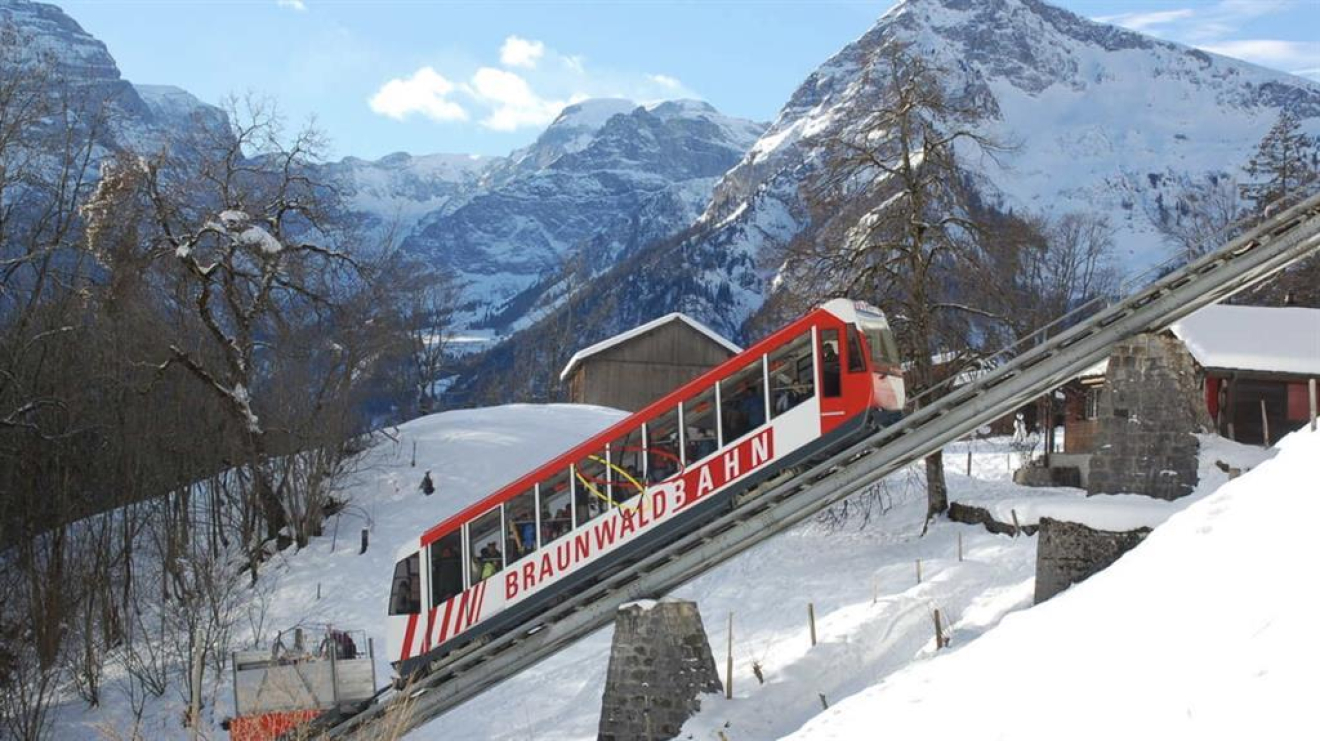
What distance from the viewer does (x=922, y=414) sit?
17.9 m

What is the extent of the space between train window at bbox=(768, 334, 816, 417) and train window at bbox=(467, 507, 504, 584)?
5248 mm

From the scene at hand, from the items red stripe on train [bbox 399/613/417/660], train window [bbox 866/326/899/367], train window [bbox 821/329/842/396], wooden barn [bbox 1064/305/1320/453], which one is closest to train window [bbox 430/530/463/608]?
red stripe on train [bbox 399/613/417/660]

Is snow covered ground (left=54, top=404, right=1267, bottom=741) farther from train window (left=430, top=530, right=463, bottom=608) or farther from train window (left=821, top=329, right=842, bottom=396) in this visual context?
train window (left=821, top=329, right=842, bottom=396)

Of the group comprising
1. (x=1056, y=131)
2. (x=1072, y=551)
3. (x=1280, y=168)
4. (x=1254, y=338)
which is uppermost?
(x=1056, y=131)

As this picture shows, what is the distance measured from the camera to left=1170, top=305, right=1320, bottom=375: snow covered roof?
31.3 m

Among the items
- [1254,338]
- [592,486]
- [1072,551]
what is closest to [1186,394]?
[1072,551]

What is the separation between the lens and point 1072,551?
55.2ft

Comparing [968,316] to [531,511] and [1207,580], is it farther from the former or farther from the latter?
[1207,580]

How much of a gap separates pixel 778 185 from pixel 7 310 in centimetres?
12929

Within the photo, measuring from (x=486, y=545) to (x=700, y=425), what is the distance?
4489 mm

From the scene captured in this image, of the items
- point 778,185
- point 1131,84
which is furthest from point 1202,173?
point 778,185

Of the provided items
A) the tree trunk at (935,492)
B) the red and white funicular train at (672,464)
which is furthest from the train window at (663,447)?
the tree trunk at (935,492)

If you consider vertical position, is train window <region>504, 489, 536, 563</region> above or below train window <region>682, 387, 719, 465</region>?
below

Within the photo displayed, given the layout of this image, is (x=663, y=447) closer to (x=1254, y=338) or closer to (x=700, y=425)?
(x=700, y=425)
